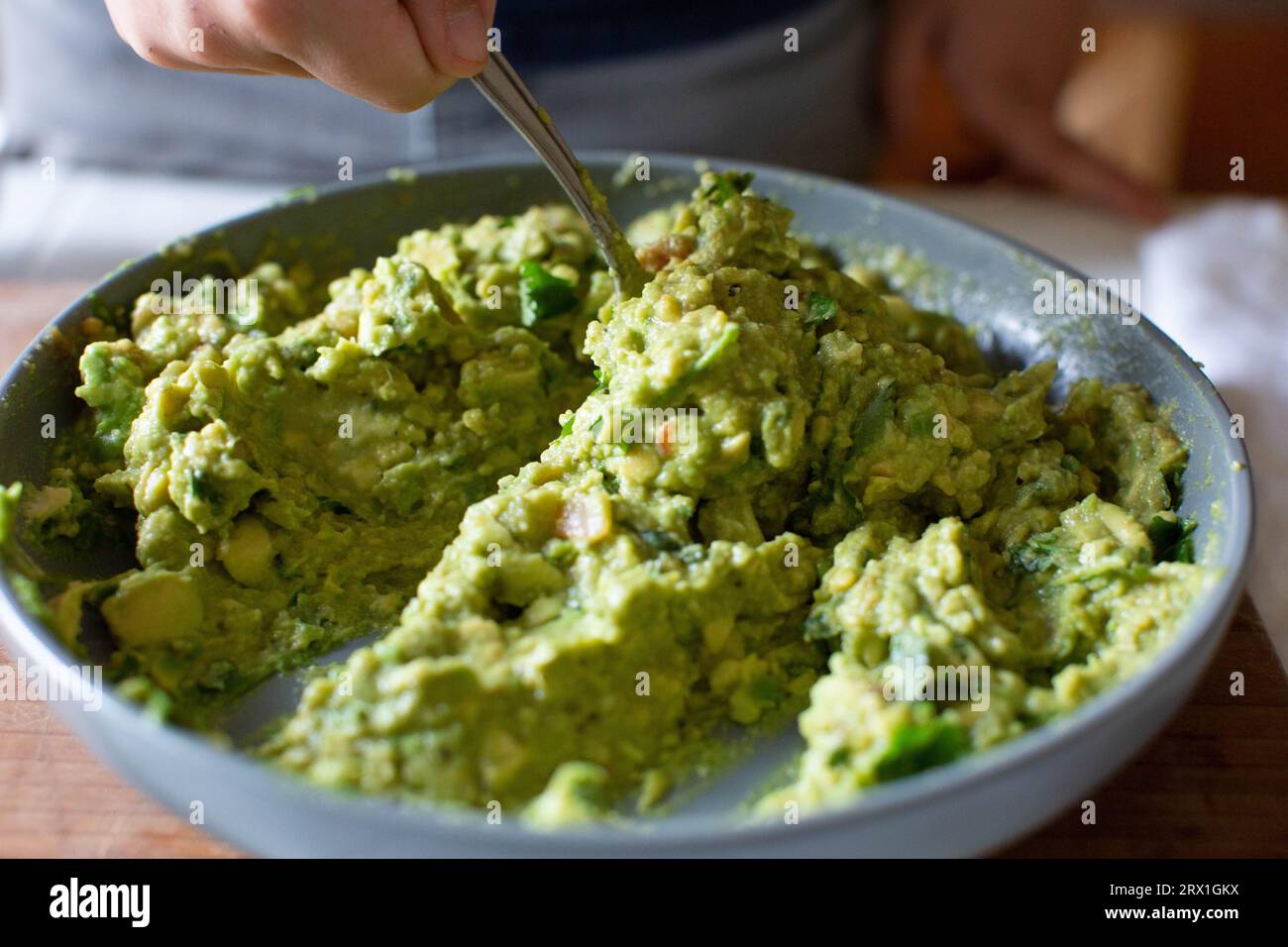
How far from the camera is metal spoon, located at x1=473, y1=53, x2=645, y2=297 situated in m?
1.69

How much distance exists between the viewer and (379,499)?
5.88 ft

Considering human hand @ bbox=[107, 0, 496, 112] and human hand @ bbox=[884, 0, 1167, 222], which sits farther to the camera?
human hand @ bbox=[884, 0, 1167, 222]

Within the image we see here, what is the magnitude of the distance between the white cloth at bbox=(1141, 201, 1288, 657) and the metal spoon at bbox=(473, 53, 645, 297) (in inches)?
42.5

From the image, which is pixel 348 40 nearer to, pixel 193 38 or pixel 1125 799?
pixel 193 38

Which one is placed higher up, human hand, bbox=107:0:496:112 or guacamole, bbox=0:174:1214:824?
human hand, bbox=107:0:496:112

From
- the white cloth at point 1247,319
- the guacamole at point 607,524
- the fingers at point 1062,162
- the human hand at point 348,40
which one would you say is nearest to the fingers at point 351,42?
the human hand at point 348,40

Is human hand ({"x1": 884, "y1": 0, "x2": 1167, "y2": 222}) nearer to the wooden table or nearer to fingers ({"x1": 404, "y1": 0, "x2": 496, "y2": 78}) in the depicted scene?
A: the wooden table

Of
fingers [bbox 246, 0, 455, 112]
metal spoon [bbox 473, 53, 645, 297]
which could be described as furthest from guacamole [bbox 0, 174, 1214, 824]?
fingers [bbox 246, 0, 455, 112]

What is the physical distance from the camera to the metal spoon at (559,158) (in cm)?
169

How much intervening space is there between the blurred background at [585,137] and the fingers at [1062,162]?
0.13 feet

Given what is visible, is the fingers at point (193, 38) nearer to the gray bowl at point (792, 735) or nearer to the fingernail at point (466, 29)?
the fingernail at point (466, 29)

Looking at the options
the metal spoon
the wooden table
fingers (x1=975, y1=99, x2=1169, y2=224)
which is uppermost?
fingers (x1=975, y1=99, x2=1169, y2=224)

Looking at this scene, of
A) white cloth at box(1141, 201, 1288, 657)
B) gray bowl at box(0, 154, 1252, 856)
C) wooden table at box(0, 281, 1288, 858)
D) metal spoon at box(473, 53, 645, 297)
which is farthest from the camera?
white cloth at box(1141, 201, 1288, 657)
